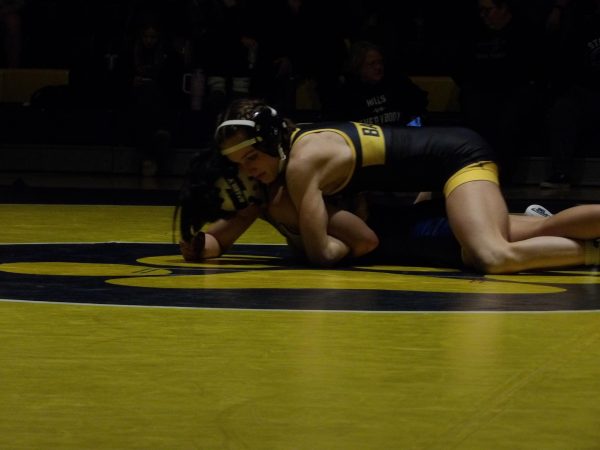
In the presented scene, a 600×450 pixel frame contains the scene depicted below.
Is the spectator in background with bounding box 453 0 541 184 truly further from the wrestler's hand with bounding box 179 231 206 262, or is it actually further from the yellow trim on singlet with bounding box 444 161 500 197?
the wrestler's hand with bounding box 179 231 206 262

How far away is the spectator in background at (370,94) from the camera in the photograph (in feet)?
30.8

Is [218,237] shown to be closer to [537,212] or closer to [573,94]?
[537,212]

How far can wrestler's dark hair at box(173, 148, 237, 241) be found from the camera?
580cm

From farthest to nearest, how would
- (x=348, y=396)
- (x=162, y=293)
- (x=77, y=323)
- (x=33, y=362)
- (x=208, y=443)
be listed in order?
(x=162, y=293) < (x=77, y=323) < (x=33, y=362) < (x=348, y=396) < (x=208, y=443)

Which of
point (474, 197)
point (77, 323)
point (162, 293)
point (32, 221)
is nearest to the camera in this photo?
point (77, 323)

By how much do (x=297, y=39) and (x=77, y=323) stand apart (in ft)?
25.1

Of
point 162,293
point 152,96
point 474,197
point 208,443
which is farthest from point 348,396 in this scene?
point 152,96

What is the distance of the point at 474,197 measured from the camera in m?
5.71

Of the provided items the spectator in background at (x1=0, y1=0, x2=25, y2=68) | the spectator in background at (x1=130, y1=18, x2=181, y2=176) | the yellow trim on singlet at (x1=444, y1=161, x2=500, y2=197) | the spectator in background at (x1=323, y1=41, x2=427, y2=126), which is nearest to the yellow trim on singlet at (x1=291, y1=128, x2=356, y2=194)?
the yellow trim on singlet at (x1=444, y1=161, x2=500, y2=197)

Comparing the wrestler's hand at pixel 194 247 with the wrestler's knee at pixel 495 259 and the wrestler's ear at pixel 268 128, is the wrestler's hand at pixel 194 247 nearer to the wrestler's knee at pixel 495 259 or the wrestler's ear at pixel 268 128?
the wrestler's ear at pixel 268 128

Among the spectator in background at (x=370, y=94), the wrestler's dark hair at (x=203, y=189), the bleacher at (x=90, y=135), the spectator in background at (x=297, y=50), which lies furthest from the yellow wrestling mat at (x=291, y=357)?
the bleacher at (x=90, y=135)

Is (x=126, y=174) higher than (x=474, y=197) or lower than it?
lower

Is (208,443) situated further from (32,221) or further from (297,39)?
(297,39)

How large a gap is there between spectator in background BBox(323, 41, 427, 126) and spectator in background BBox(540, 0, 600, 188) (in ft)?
5.55
